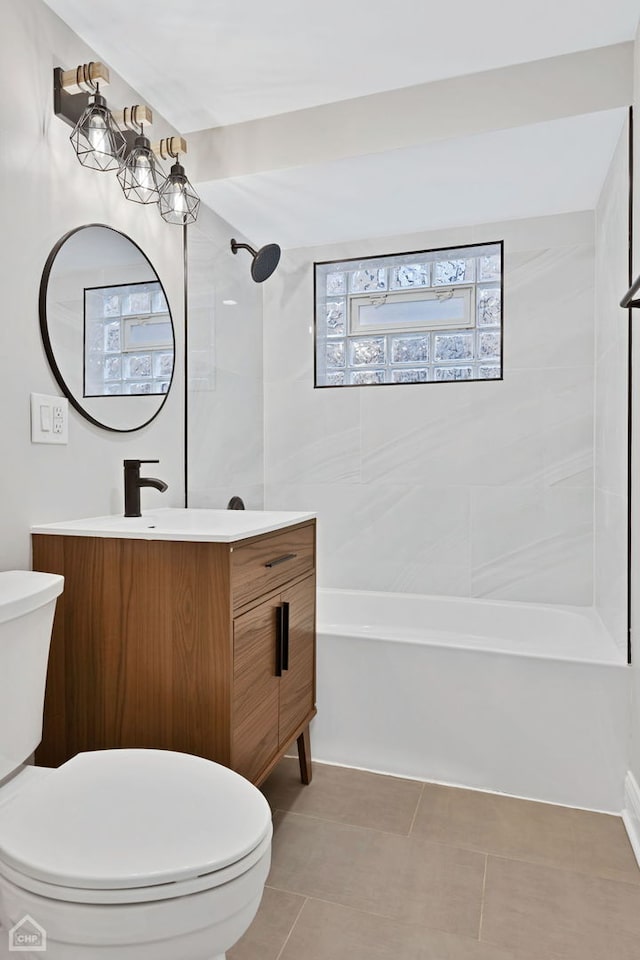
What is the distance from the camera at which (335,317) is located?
3162mm

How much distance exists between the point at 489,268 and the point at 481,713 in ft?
6.57

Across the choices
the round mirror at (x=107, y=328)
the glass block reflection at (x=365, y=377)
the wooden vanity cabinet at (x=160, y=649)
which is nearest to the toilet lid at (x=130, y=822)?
the wooden vanity cabinet at (x=160, y=649)

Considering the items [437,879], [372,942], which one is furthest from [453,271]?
[372,942]

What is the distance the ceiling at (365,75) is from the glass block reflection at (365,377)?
0.74 metres

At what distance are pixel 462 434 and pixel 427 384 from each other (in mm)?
299

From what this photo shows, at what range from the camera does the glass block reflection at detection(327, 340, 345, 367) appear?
3145 mm

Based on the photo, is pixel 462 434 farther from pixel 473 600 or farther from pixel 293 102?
pixel 293 102

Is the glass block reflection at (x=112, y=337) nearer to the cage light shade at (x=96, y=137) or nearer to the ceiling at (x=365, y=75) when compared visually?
the cage light shade at (x=96, y=137)

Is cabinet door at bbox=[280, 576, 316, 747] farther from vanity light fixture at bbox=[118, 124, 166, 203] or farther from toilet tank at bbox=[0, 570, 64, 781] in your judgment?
vanity light fixture at bbox=[118, 124, 166, 203]

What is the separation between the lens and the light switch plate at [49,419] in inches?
62.9

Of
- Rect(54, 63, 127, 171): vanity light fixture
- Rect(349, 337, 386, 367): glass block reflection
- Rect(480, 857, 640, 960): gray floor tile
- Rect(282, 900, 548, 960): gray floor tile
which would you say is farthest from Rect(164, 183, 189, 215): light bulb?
Rect(480, 857, 640, 960): gray floor tile

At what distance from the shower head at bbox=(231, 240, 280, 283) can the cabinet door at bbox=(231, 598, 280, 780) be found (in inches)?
64.2

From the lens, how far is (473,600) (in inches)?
111

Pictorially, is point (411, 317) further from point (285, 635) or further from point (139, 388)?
point (285, 635)
